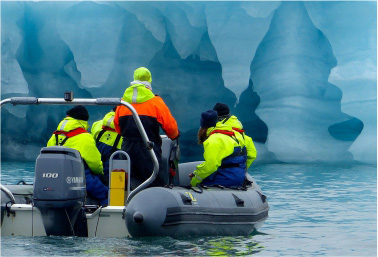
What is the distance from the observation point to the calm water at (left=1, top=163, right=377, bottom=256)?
5.76 metres

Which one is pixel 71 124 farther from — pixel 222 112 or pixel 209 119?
pixel 222 112

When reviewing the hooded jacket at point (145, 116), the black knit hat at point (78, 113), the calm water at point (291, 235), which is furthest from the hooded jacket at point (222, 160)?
the black knit hat at point (78, 113)

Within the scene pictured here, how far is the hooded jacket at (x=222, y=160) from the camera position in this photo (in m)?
6.75

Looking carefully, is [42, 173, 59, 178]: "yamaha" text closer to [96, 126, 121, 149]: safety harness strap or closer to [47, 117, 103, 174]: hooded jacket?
[47, 117, 103, 174]: hooded jacket

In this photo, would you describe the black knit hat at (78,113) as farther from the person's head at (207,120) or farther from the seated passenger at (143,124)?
the person's head at (207,120)

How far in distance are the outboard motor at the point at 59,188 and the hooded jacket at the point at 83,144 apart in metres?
0.46

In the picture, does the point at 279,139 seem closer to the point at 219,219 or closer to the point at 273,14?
the point at 273,14

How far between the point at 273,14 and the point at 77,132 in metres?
12.1

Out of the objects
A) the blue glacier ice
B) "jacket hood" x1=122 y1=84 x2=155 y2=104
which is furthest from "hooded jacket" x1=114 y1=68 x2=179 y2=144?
the blue glacier ice

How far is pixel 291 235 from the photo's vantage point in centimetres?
744

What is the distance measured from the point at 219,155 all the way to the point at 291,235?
1.26 meters

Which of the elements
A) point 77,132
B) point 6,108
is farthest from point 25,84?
point 77,132

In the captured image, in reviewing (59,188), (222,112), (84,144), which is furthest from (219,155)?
(59,188)

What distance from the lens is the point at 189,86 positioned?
17531mm
